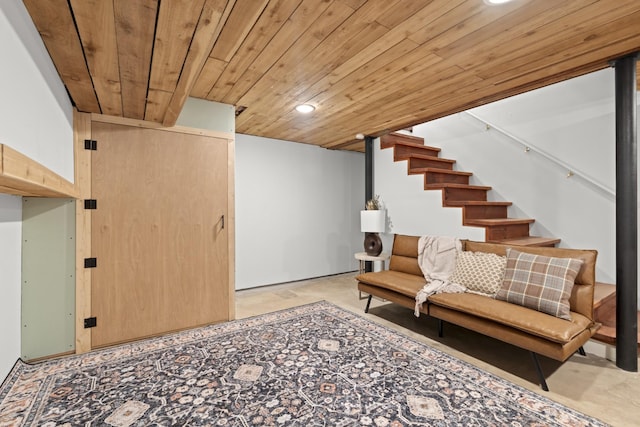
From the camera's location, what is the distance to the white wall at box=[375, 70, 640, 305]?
2971mm

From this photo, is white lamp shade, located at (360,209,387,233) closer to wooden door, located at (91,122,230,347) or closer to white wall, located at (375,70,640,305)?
white wall, located at (375,70,640,305)

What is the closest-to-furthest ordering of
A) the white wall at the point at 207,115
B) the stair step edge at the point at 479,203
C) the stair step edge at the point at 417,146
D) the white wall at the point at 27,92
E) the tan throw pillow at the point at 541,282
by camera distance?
the white wall at the point at 27,92, the tan throw pillow at the point at 541,282, the white wall at the point at 207,115, the stair step edge at the point at 479,203, the stair step edge at the point at 417,146

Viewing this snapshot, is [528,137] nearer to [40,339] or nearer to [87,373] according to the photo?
[87,373]

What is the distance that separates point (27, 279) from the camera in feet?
7.38

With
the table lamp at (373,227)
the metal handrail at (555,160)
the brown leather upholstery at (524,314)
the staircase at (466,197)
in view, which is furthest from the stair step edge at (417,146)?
the brown leather upholstery at (524,314)

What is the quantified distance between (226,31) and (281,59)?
18.1 inches

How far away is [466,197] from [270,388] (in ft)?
9.97

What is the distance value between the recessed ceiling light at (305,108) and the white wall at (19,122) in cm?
189

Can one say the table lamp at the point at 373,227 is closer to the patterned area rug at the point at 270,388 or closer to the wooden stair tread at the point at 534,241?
the wooden stair tread at the point at 534,241

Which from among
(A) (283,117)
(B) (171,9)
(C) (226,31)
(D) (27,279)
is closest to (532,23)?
(C) (226,31)

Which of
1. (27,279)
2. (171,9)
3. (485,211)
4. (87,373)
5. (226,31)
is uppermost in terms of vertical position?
(226,31)

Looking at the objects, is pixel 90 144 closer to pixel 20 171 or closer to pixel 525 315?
pixel 20 171

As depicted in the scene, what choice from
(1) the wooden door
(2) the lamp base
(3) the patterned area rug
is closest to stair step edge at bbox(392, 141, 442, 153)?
(2) the lamp base

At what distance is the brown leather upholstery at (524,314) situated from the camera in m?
1.88
